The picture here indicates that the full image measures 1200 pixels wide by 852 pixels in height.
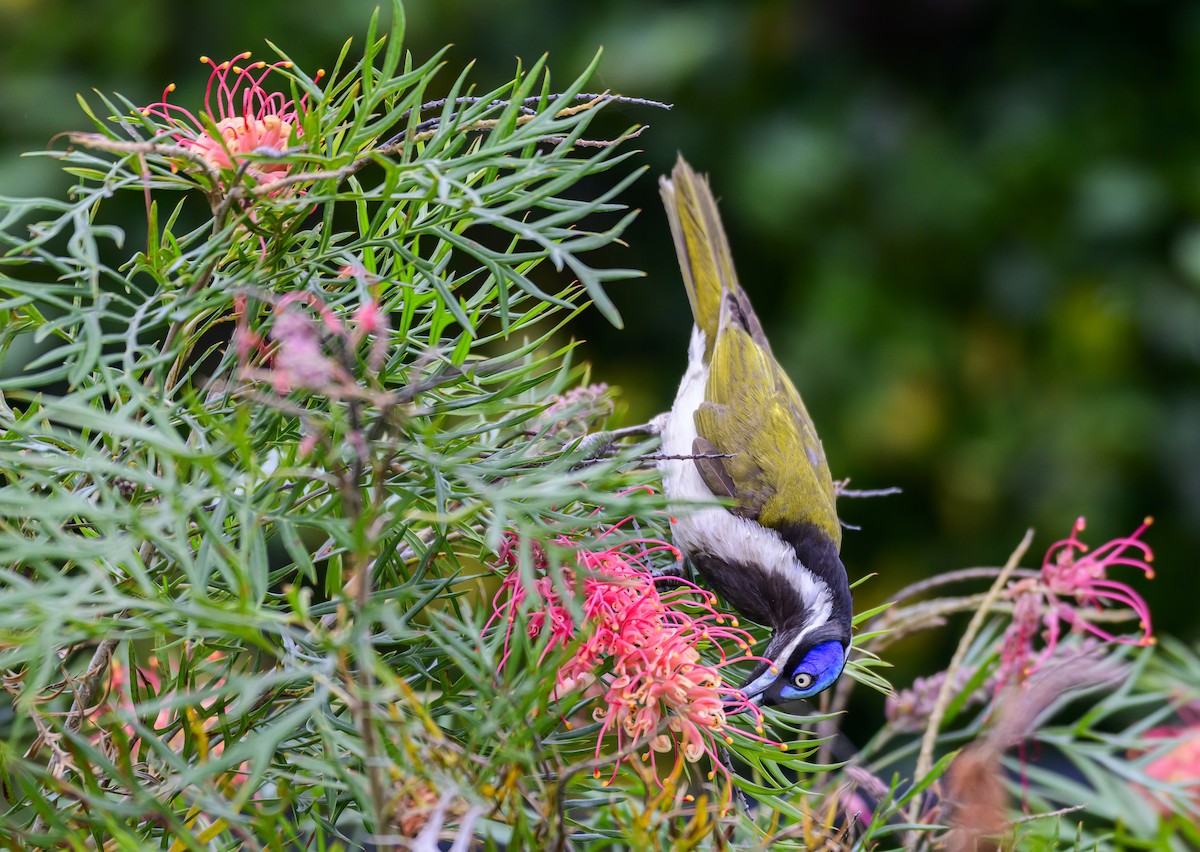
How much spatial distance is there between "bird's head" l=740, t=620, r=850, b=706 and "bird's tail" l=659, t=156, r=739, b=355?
3.12ft

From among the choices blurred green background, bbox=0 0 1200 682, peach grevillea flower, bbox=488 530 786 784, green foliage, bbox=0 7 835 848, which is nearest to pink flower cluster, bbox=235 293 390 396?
green foliage, bbox=0 7 835 848

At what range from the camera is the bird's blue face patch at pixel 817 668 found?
1.38 m

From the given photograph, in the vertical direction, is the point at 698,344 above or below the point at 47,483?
below

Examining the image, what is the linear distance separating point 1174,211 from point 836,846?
251cm

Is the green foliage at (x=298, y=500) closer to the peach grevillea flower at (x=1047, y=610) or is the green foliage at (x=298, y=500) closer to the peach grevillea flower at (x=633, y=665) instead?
the peach grevillea flower at (x=633, y=665)

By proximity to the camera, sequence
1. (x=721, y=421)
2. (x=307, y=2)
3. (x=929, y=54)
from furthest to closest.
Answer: (x=929, y=54) → (x=307, y=2) → (x=721, y=421)

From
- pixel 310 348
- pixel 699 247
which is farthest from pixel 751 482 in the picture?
pixel 310 348

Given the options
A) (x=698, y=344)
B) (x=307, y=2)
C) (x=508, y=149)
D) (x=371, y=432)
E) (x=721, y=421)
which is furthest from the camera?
(x=307, y=2)

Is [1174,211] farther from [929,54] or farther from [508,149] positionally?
[508,149]

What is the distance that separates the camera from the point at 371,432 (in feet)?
2.05

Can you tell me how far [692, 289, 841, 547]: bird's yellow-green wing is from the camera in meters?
1.81

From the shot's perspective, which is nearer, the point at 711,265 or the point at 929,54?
the point at 711,265

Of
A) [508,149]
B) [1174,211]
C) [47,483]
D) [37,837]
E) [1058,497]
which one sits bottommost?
[1058,497]

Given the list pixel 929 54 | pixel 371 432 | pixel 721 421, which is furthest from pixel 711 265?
pixel 371 432
